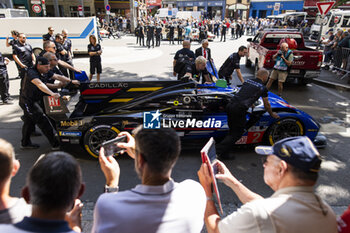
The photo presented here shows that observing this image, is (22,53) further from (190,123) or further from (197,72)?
(190,123)

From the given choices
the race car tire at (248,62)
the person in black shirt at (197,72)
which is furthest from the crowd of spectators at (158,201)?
the race car tire at (248,62)

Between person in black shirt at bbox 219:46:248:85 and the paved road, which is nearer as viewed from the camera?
the paved road

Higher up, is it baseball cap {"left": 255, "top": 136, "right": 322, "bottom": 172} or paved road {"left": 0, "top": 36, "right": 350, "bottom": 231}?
baseball cap {"left": 255, "top": 136, "right": 322, "bottom": 172}

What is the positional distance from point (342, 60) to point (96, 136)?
10708 mm

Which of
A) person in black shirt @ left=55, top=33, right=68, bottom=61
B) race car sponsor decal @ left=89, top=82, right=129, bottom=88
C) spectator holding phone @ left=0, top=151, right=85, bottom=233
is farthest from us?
person in black shirt @ left=55, top=33, right=68, bottom=61

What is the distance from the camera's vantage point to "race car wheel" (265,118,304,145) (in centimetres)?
459

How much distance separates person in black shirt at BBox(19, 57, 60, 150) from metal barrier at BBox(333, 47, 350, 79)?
34.5 feet

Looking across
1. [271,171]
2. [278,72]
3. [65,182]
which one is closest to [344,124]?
[278,72]

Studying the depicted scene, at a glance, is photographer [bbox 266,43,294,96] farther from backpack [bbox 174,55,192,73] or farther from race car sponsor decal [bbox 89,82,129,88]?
race car sponsor decal [bbox 89,82,129,88]

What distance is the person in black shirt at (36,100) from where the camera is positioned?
4348mm

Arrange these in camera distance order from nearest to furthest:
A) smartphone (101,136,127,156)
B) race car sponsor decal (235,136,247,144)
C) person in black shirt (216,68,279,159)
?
smartphone (101,136,127,156) < person in black shirt (216,68,279,159) < race car sponsor decal (235,136,247,144)

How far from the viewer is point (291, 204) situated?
1398 mm

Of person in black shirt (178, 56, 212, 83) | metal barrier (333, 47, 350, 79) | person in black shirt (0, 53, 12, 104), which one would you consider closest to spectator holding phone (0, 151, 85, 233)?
person in black shirt (178, 56, 212, 83)

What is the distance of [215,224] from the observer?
5.69 ft
